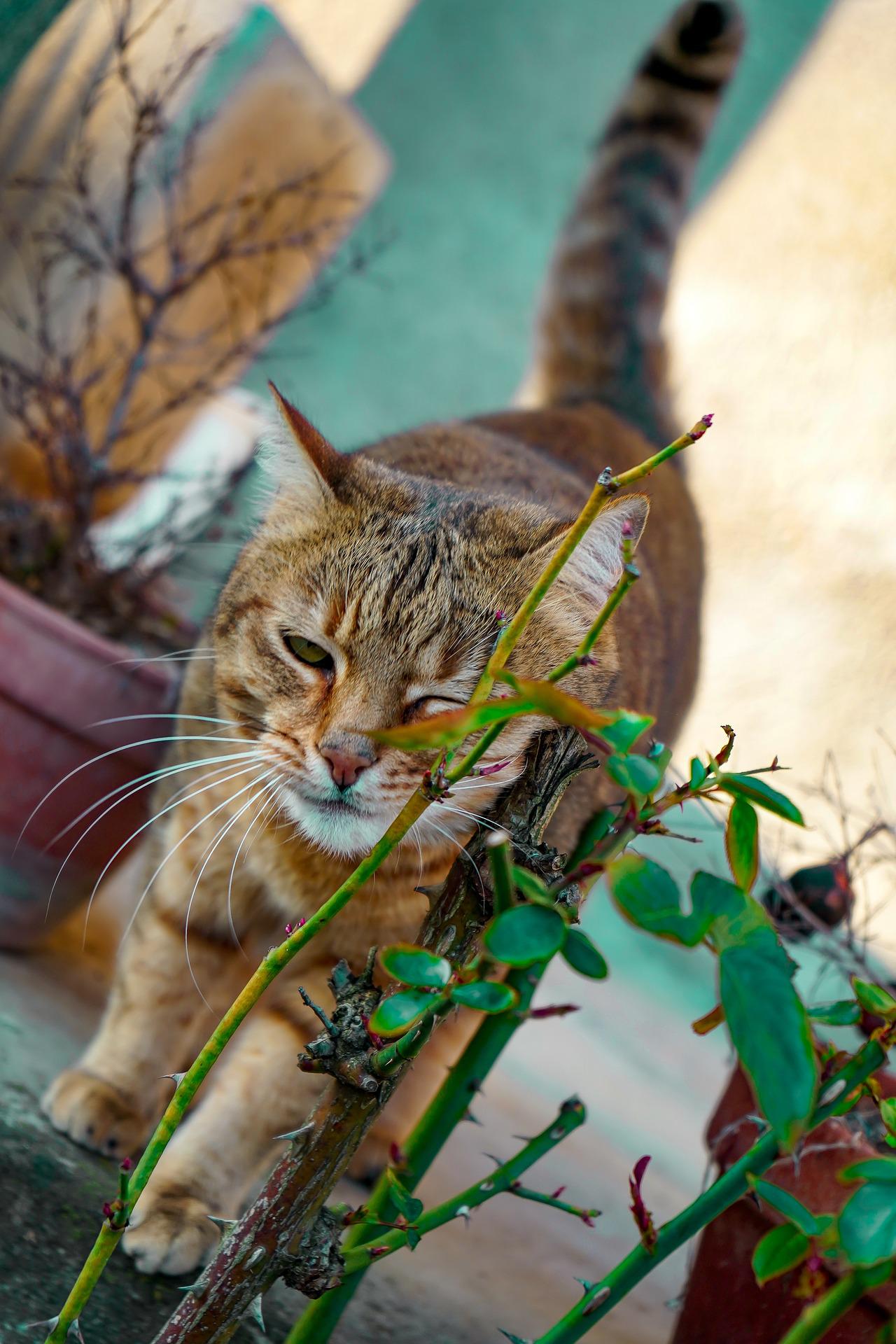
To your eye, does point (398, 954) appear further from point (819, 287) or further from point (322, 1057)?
point (819, 287)

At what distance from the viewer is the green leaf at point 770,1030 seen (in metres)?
0.48

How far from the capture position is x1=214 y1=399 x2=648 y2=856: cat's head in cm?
115

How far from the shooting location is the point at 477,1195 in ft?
2.52

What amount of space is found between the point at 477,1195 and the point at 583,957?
278 mm

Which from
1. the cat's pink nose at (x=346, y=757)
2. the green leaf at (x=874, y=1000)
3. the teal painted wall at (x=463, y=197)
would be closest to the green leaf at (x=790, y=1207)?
the green leaf at (x=874, y=1000)

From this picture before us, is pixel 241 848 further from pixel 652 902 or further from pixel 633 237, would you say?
pixel 633 237

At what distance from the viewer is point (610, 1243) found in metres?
1.75

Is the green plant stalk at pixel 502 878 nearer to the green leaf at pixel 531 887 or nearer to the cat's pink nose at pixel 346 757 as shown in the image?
the green leaf at pixel 531 887

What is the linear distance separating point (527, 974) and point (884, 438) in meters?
3.15

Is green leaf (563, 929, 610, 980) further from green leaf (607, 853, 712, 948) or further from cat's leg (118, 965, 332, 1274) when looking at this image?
cat's leg (118, 965, 332, 1274)

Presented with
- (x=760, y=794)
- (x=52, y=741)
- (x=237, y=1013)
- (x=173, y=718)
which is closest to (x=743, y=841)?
(x=760, y=794)

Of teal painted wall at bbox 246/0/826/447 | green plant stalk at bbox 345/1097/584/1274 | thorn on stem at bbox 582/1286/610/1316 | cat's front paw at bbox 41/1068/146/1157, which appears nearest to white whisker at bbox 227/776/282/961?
cat's front paw at bbox 41/1068/146/1157

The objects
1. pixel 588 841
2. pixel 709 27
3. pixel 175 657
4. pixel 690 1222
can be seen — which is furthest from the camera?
pixel 709 27

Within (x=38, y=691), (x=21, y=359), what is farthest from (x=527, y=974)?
(x=21, y=359)
